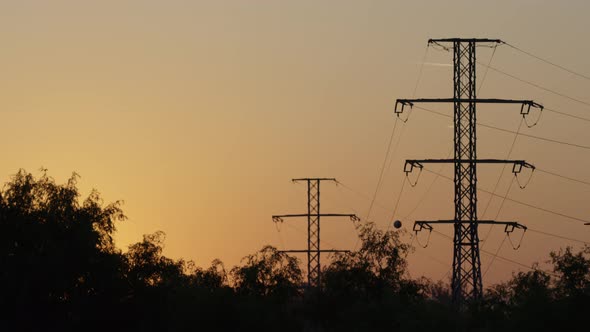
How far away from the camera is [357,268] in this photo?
439 ft

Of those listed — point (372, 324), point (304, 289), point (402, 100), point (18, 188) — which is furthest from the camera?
point (304, 289)

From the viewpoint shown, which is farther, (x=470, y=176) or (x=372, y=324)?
(x=372, y=324)

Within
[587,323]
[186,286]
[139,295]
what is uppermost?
[186,286]

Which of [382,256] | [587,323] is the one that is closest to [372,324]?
[382,256]

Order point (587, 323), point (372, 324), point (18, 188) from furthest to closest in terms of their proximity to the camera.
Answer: point (372, 324), point (18, 188), point (587, 323)

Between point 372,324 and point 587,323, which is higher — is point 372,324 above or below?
above

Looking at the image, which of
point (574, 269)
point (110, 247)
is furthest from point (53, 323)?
point (574, 269)

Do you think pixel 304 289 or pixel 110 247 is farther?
pixel 304 289

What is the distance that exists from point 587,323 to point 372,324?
90.3ft

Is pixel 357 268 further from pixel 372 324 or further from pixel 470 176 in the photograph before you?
pixel 470 176

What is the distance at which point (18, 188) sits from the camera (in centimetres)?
11819

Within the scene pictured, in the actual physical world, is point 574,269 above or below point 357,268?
below

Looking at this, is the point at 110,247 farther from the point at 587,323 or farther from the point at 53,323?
the point at 587,323

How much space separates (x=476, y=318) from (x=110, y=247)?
26.1 metres
